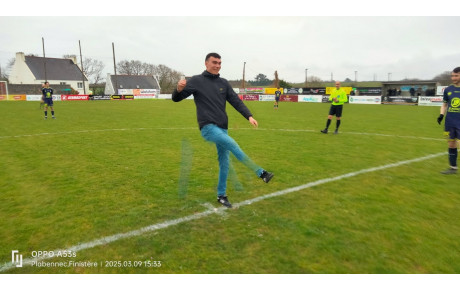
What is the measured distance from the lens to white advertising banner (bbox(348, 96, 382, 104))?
1601 inches

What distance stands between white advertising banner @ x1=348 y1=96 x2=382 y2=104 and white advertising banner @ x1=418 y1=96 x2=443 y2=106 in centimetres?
499

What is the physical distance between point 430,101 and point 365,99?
316 inches

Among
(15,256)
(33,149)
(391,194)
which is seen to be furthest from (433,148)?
(33,149)

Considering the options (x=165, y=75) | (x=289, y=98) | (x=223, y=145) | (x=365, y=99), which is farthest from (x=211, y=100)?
(x=165, y=75)

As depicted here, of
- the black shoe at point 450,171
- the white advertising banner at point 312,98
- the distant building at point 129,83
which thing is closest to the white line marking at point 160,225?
the black shoe at point 450,171

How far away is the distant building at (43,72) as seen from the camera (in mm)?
67125

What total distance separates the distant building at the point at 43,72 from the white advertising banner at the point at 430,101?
67.7m

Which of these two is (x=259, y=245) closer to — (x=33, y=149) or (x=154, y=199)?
(x=154, y=199)

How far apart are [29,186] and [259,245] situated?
4.82 metres

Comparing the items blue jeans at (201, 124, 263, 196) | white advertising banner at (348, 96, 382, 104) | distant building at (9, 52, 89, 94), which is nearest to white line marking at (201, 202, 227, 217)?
blue jeans at (201, 124, 263, 196)

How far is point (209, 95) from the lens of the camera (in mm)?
4434

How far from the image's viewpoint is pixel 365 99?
137ft

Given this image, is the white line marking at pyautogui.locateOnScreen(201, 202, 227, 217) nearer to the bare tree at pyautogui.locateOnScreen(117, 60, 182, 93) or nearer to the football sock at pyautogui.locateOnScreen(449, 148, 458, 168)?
the football sock at pyautogui.locateOnScreen(449, 148, 458, 168)

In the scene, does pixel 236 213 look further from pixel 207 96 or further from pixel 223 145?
pixel 207 96
